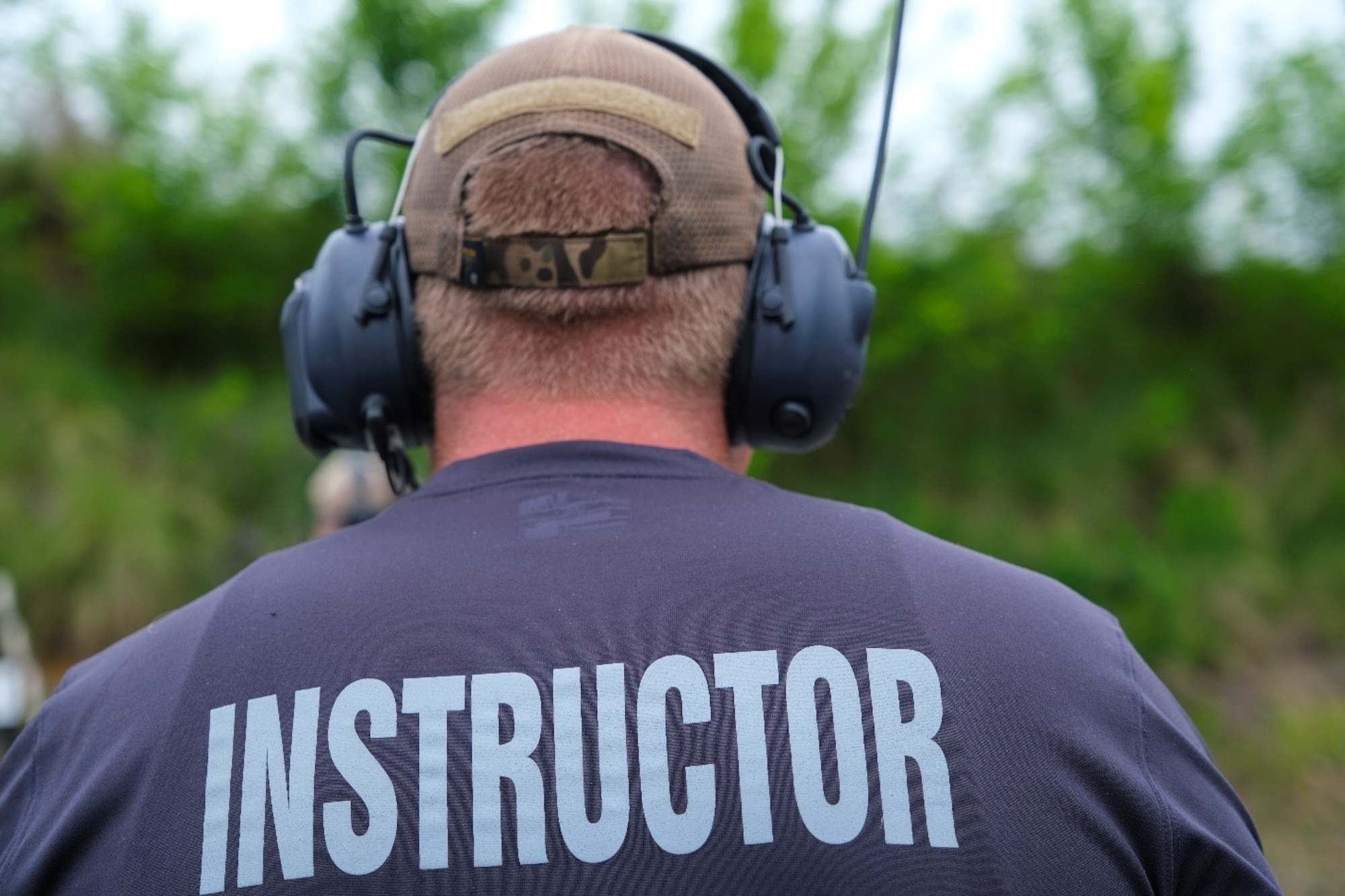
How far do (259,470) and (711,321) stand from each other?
6.37m

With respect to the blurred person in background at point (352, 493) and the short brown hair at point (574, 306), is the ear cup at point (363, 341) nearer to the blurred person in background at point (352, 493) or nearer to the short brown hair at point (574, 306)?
the short brown hair at point (574, 306)

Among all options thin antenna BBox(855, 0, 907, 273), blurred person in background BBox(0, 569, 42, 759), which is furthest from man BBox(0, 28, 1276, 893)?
blurred person in background BBox(0, 569, 42, 759)

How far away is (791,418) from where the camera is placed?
1442 mm

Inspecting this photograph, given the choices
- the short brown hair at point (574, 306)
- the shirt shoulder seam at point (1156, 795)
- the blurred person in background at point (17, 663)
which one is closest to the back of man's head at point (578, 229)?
the short brown hair at point (574, 306)

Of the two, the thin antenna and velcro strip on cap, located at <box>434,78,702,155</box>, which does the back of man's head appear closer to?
velcro strip on cap, located at <box>434,78,702,155</box>

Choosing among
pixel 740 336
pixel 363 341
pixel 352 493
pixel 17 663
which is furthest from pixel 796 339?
pixel 17 663

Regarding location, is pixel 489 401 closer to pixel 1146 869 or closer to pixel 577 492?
pixel 577 492

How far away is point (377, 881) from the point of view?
3.18 feet

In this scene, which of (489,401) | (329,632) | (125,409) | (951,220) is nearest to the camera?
(329,632)

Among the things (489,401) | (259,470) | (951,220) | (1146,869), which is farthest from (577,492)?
(259,470)

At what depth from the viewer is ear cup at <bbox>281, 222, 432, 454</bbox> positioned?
1.39m

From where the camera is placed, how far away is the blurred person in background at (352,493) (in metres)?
3.98

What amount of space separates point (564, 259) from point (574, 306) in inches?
2.0

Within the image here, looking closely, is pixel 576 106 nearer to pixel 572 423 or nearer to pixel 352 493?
pixel 572 423
